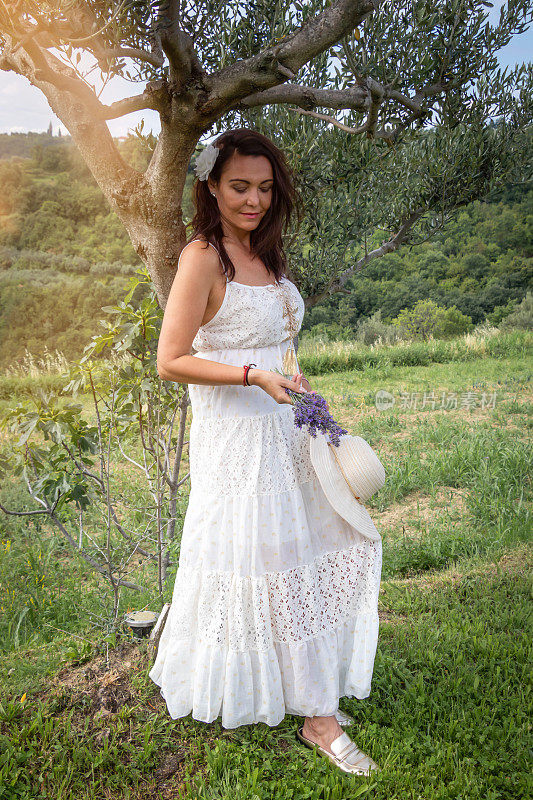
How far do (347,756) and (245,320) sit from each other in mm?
1737

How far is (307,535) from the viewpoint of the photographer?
7.02ft

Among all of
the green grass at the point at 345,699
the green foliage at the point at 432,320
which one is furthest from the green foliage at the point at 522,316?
the green grass at the point at 345,699

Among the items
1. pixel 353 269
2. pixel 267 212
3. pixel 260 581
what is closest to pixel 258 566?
pixel 260 581

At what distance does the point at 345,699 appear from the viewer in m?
2.55

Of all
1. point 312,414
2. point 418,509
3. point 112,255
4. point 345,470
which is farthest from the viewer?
point 112,255

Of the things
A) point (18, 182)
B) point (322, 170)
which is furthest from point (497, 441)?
point (18, 182)

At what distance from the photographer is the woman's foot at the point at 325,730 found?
2197 mm

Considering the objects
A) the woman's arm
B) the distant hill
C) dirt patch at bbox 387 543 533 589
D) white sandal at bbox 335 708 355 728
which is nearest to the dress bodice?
the woman's arm

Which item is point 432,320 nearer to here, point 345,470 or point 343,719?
point 343,719

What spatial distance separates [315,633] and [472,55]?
350 centimetres

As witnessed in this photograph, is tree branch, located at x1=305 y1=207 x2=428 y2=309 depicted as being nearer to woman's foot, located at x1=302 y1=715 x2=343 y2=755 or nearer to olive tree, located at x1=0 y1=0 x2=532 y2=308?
olive tree, located at x1=0 y1=0 x2=532 y2=308

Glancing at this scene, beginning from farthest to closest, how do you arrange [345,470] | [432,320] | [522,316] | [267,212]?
[432,320], [522,316], [267,212], [345,470]

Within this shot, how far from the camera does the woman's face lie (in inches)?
80.8

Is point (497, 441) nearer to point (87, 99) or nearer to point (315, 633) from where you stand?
point (315, 633)
